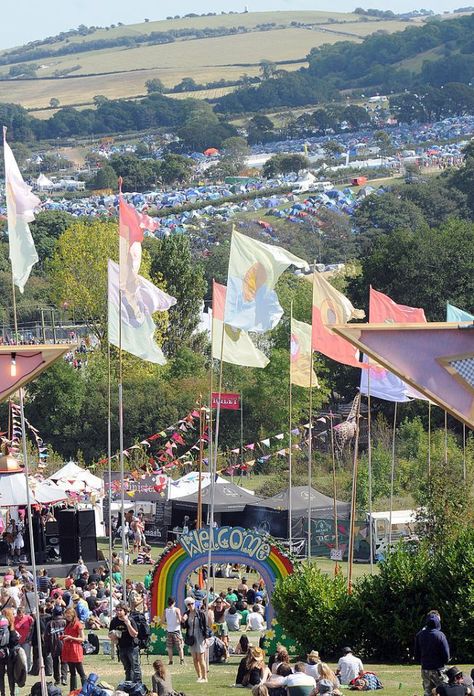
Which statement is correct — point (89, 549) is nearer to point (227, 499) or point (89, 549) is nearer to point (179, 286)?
point (227, 499)

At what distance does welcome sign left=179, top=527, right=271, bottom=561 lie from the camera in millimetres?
29578

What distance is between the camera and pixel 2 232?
635 ft

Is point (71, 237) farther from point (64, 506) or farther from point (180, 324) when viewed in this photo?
point (64, 506)

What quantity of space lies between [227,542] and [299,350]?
10201mm

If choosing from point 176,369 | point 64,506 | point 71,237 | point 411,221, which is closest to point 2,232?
point 411,221

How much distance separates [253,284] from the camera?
30609mm

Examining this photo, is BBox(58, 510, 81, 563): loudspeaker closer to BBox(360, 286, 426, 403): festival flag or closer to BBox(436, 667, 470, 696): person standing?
BBox(360, 286, 426, 403): festival flag

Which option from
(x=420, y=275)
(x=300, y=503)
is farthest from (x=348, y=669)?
(x=420, y=275)

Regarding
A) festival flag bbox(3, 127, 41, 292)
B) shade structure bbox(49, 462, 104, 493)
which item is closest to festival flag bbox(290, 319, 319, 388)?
shade structure bbox(49, 462, 104, 493)

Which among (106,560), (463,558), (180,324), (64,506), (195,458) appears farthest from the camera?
(180,324)

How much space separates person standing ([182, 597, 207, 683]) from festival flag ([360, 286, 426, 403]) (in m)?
8.56

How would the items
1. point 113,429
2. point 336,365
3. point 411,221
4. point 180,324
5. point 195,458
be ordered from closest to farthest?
point 195,458
point 113,429
point 336,365
point 180,324
point 411,221

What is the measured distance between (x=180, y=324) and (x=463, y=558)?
70465mm

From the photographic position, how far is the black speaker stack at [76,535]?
1601 inches
